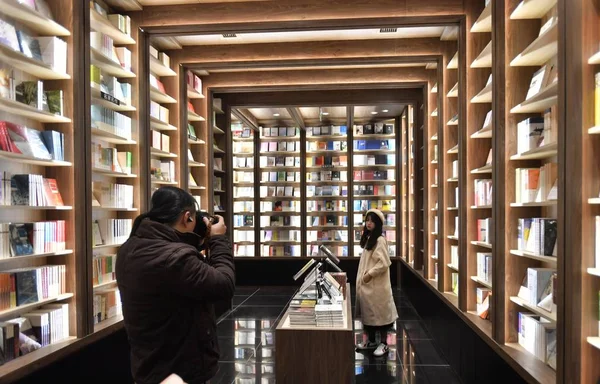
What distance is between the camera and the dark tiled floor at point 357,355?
4645mm

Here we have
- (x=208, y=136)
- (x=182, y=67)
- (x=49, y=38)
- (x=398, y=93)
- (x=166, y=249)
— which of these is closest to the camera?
Result: (x=166, y=249)

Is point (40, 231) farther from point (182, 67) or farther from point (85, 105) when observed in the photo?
point (182, 67)

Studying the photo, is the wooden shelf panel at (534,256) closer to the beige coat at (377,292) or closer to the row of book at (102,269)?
the beige coat at (377,292)

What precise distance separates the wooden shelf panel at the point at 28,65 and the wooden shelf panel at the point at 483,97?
3462 millimetres

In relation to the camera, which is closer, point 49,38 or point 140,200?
point 49,38

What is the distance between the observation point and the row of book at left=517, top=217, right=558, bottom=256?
295 cm

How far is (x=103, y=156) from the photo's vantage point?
4.38m

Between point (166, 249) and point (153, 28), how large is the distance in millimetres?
3755

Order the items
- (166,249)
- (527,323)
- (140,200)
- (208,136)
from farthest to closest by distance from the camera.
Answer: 1. (208,136)
2. (140,200)
3. (527,323)
4. (166,249)

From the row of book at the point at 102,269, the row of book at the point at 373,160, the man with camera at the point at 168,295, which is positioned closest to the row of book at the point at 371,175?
the row of book at the point at 373,160

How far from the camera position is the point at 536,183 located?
324 cm

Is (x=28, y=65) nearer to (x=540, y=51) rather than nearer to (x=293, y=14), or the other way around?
(x=293, y=14)

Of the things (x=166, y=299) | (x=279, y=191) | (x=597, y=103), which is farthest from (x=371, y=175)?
(x=166, y=299)

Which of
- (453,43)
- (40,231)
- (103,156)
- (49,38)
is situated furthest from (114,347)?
(453,43)
